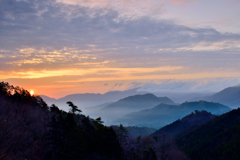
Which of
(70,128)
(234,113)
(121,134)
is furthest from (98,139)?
(234,113)

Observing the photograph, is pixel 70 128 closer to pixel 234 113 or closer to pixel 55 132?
pixel 55 132

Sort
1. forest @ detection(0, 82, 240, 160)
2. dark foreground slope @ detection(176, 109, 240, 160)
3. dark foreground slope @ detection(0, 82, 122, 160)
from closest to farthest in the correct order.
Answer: dark foreground slope @ detection(0, 82, 122, 160)
forest @ detection(0, 82, 240, 160)
dark foreground slope @ detection(176, 109, 240, 160)

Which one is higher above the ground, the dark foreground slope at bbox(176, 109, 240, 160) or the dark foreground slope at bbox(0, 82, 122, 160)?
the dark foreground slope at bbox(0, 82, 122, 160)

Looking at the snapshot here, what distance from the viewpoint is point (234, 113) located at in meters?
121

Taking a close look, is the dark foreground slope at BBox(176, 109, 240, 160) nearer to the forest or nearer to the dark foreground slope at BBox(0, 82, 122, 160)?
the forest

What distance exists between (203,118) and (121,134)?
512 feet

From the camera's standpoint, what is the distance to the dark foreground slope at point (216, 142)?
7675 centimetres

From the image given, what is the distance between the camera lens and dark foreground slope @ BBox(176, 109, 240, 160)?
76.8 metres

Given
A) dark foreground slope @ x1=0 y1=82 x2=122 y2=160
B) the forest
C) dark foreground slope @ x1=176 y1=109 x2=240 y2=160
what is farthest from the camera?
dark foreground slope @ x1=176 y1=109 x2=240 y2=160

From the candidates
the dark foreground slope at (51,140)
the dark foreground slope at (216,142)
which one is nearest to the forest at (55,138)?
the dark foreground slope at (51,140)

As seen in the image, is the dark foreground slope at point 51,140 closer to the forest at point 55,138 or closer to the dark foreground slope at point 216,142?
the forest at point 55,138

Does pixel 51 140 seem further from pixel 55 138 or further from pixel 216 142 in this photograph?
pixel 216 142

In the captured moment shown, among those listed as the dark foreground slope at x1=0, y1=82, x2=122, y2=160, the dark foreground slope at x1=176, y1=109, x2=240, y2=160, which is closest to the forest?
the dark foreground slope at x1=0, y1=82, x2=122, y2=160

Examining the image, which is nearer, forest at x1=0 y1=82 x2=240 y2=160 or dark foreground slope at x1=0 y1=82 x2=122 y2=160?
dark foreground slope at x1=0 y1=82 x2=122 y2=160
